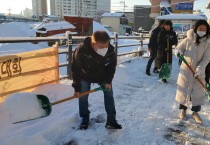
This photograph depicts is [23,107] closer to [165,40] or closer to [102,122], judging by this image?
[102,122]

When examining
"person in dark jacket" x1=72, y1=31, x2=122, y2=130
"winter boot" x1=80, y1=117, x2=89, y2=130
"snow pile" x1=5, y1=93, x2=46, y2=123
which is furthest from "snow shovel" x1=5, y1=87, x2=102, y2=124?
"winter boot" x1=80, y1=117, x2=89, y2=130

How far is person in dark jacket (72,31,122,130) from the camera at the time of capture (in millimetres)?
3389

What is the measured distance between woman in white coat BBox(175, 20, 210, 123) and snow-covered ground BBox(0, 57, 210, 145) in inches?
16.8

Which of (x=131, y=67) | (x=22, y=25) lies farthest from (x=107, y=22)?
(x=131, y=67)

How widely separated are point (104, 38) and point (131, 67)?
5890 millimetres

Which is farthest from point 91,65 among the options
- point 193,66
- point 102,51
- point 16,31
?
point 16,31

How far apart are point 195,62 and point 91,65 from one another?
180cm

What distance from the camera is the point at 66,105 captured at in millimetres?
4652

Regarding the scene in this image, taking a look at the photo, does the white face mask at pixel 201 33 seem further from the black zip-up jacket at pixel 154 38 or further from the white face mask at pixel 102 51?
the black zip-up jacket at pixel 154 38

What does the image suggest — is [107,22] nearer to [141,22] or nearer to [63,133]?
[141,22]

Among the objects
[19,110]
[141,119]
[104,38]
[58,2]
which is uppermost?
[58,2]

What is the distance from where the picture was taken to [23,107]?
3.17 m

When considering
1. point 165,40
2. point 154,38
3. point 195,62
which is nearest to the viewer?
point 195,62

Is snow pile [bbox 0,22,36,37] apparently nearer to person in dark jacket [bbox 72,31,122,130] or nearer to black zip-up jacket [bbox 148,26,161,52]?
black zip-up jacket [bbox 148,26,161,52]
